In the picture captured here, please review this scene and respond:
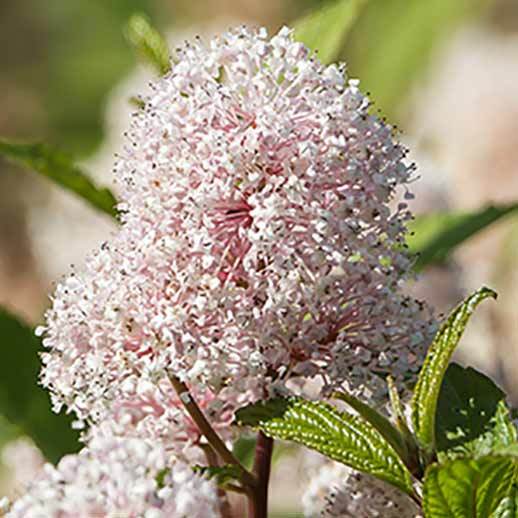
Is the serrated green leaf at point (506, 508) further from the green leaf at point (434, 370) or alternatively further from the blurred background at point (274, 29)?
the blurred background at point (274, 29)

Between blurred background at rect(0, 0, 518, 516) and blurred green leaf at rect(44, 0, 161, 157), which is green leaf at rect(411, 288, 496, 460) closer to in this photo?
blurred background at rect(0, 0, 518, 516)

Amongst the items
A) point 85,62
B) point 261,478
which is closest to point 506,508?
point 261,478

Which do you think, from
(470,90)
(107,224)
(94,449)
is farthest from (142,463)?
(470,90)

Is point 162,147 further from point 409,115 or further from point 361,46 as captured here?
point 361,46

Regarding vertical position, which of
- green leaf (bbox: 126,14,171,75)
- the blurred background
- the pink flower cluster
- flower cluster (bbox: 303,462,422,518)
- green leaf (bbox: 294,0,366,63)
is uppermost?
the blurred background

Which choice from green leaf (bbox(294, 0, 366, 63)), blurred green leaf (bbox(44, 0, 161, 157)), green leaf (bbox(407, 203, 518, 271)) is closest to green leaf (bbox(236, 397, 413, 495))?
green leaf (bbox(407, 203, 518, 271))

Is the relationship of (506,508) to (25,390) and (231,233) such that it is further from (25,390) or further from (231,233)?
(25,390)
